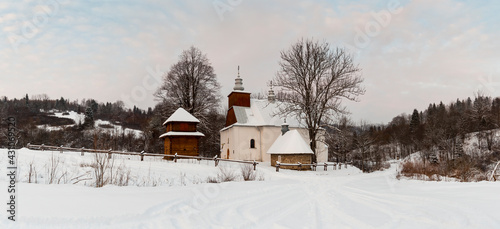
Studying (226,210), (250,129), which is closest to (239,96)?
(250,129)

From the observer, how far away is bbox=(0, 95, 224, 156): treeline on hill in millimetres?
37531

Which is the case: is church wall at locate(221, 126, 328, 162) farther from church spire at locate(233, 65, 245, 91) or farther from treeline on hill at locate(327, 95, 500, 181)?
treeline on hill at locate(327, 95, 500, 181)

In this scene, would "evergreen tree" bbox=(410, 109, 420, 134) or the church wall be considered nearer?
the church wall

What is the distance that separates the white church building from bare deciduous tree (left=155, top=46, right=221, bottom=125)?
3677 mm

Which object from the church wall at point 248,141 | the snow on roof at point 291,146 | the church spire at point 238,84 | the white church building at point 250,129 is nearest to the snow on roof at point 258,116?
the white church building at point 250,129

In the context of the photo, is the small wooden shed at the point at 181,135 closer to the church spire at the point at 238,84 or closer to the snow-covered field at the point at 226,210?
the church spire at the point at 238,84

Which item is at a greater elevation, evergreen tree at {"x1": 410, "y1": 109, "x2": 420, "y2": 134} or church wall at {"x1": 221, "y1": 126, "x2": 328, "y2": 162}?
evergreen tree at {"x1": 410, "y1": 109, "x2": 420, "y2": 134}

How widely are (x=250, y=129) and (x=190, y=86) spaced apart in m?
8.63

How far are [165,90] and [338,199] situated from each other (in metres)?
27.9

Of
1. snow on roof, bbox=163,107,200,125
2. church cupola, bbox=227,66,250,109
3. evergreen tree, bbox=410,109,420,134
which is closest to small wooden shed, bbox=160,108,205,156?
snow on roof, bbox=163,107,200,125

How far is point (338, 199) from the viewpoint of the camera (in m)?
8.77

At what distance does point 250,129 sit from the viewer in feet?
113

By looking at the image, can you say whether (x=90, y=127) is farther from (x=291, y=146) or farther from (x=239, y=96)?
(x=291, y=146)

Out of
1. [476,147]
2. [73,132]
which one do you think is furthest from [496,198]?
[73,132]
